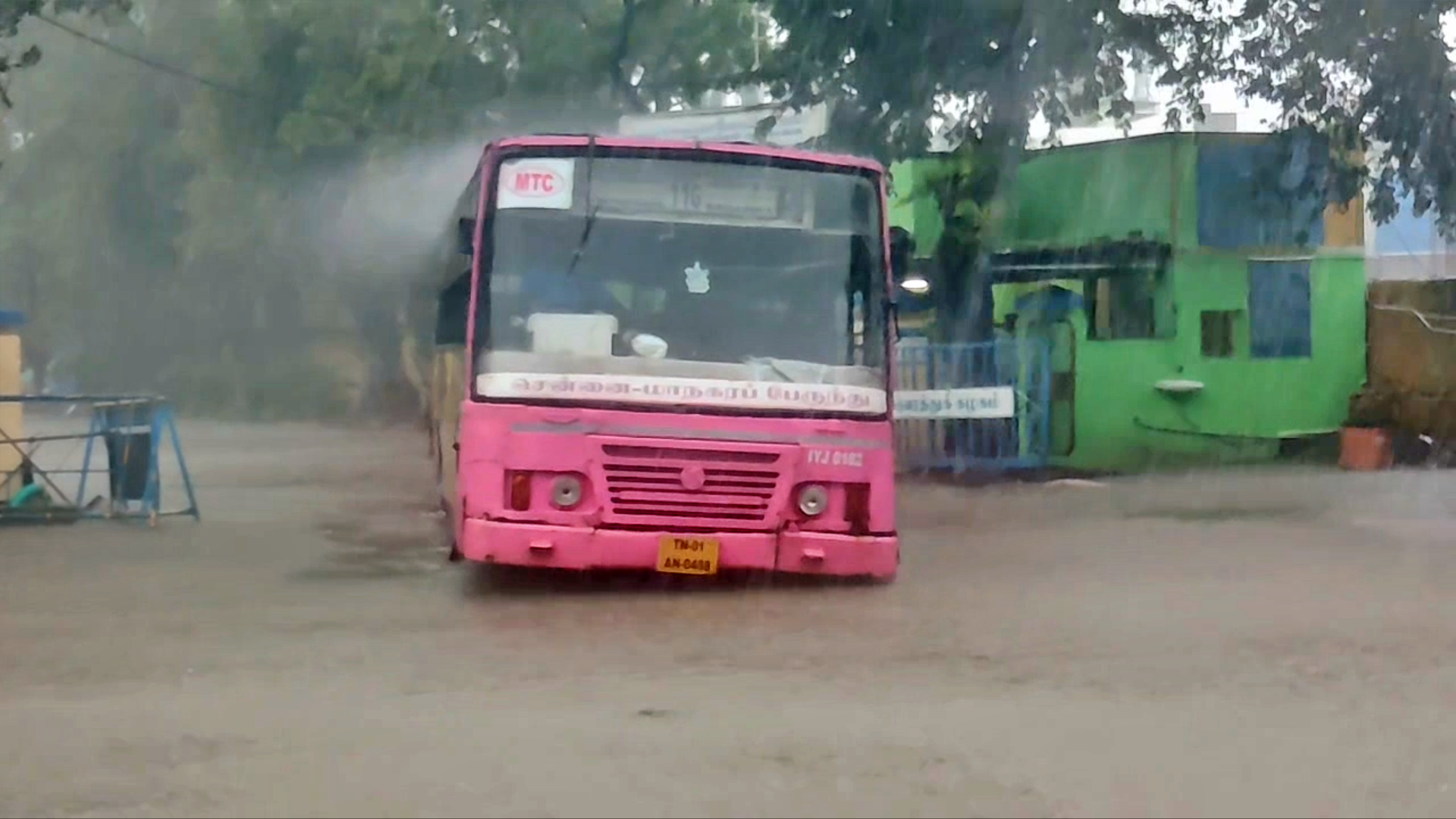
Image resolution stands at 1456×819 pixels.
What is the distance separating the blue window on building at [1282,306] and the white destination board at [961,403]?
383 cm

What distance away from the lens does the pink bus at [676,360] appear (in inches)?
394

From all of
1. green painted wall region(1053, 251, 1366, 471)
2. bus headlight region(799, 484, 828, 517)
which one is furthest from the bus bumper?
green painted wall region(1053, 251, 1366, 471)

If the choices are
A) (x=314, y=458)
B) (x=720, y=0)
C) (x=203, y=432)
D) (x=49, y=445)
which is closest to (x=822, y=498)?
(x=314, y=458)

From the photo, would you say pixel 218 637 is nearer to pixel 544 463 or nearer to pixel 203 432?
pixel 544 463

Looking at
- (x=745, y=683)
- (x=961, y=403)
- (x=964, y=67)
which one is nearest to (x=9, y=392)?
(x=961, y=403)

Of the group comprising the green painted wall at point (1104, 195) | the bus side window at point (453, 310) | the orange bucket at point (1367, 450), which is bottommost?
the orange bucket at point (1367, 450)

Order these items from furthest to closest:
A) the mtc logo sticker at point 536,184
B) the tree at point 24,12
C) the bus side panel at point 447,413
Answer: the tree at point 24,12 < the bus side panel at point 447,413 < the mtc logo sticker at point 536,184

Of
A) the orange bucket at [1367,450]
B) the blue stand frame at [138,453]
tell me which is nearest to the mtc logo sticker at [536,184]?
the blue stand frame at [138,453]

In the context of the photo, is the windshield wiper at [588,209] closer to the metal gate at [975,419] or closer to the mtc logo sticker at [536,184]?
the mtc logo sticker at [536,184]

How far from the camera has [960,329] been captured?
21.4 meters

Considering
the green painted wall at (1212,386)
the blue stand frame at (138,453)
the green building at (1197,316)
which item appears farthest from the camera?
the green painted wall at (1212,386)

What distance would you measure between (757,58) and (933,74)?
8314 mm

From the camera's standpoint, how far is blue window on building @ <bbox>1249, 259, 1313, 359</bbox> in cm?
2202

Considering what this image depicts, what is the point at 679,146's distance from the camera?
1038 centimetres
